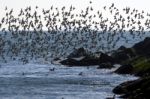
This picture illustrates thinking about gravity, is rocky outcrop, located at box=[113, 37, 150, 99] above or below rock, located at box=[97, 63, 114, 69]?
above

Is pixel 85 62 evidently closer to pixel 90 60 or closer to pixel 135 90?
pixel 90 60

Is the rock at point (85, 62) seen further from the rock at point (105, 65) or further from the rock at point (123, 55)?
the rock at point (105, 65)

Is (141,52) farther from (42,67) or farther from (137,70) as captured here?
(137,70)

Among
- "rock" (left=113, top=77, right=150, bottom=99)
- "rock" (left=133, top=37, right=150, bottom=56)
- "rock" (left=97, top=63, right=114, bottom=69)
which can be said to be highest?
"rock" (left=133, top=37, right=150, bottom=56)

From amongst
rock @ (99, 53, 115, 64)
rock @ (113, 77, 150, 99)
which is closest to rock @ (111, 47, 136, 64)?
rock @ (99, 53, 115, 64)

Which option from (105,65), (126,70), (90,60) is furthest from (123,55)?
(126,70)

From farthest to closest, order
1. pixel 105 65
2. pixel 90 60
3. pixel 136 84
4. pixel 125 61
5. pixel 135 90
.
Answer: pixel 90 60 → pixel 125 61 → pixel 105 65 → pixel 136 84 → pixel 135 90

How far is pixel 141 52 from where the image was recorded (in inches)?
7259

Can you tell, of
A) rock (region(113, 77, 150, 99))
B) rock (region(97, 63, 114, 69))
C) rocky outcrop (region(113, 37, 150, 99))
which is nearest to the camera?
rock (region(113, 77, 150, 99))

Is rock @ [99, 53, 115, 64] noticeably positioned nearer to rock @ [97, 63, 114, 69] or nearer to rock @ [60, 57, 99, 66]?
rock @ [60, 57, 99, 66]

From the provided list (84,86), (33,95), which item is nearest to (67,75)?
(84,86)

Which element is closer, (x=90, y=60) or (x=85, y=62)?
(x=90, y=60)

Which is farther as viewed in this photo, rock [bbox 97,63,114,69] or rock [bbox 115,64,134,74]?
rock [bbox 97,63,114,69]

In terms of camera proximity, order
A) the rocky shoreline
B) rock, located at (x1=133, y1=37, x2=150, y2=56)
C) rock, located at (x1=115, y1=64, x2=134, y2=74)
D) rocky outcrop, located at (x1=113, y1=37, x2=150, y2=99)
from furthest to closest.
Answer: rock, located at (x1=133, y1=37, x2=150, y2=56)
rock, located at (x1=115, y1=64, x2=134, y2=74)
the rocky shoreline
rocky outcrop, located at (x1=113, y1=37, x2=150, y2=99)
